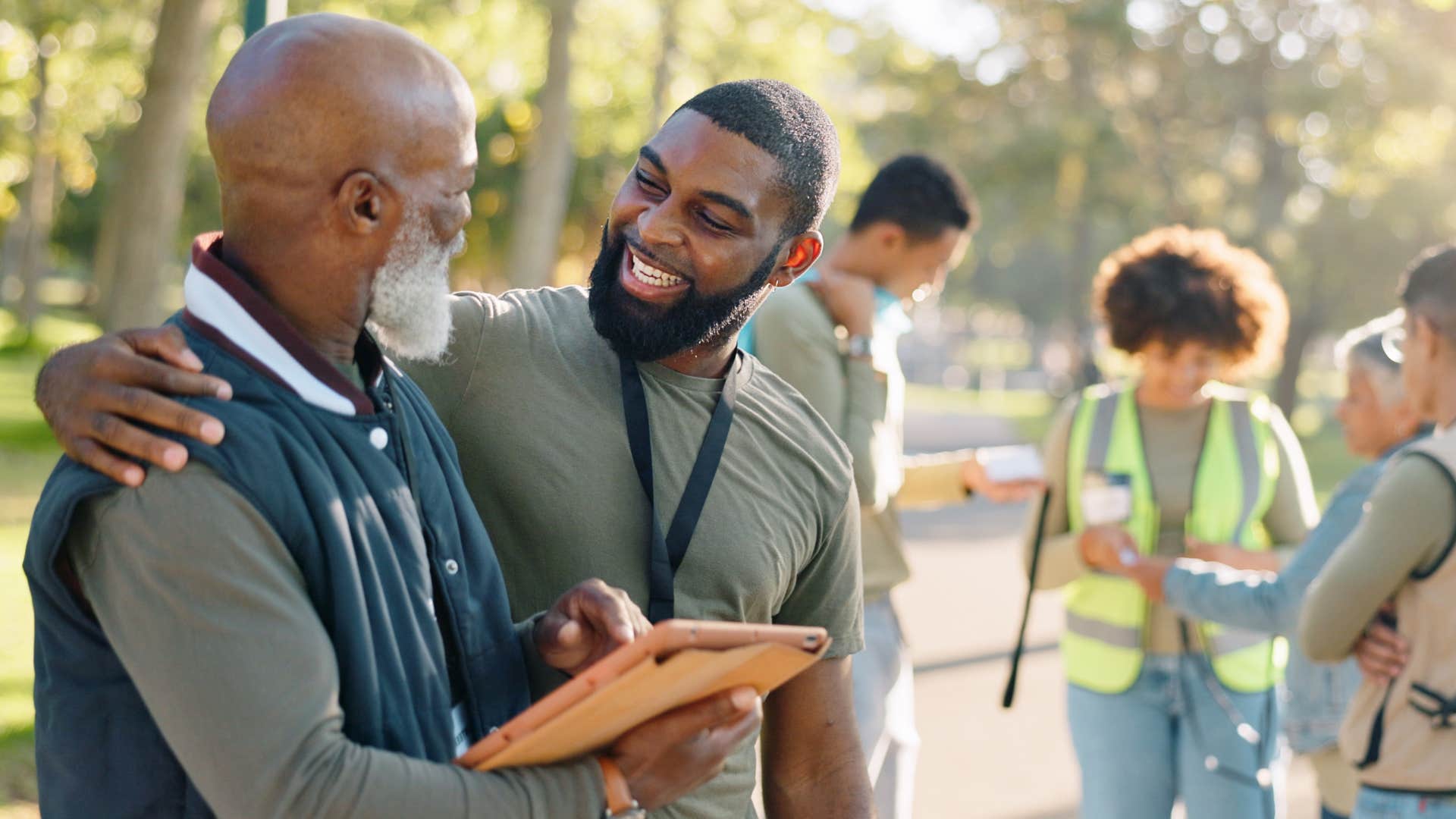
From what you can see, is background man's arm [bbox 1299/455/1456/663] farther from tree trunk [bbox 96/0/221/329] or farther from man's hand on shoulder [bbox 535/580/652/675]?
tree trunk [bbox 96/0/221/329]

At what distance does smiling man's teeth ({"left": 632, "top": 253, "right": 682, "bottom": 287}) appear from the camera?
285cm

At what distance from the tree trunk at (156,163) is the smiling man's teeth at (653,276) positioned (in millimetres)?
10101

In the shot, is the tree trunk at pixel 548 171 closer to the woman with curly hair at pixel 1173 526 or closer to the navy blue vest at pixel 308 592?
the woman with curly hair at pixel 1173 526

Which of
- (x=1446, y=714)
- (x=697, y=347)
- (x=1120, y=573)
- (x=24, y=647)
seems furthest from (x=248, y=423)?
(x=24, y=647)

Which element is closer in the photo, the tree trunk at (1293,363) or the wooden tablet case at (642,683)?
the wooden tablet case at (642,683)

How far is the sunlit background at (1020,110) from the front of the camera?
24109 millimetres

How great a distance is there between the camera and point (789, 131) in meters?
2.97

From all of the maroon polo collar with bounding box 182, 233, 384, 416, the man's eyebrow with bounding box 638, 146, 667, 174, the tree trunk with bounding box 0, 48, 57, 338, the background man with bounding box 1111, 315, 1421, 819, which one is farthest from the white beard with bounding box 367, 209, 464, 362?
the tree trunk with bounding box 0, 48, 57, 338

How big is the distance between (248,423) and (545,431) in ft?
2.71

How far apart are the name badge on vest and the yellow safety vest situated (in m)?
0.05

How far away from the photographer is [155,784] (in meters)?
1.96

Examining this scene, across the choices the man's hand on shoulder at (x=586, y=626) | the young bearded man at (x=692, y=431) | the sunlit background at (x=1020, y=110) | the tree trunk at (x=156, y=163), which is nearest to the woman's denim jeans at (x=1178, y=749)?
the young bearded man at (x=692, y=431)

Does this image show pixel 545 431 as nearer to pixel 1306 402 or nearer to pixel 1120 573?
pixel 1120 573

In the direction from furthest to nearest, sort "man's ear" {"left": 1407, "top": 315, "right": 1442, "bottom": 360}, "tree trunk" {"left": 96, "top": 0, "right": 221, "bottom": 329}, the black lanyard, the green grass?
"tree trunk" {"left": 96, "top": 0, "right": 221, "bottom": 329}
the green grass
"man's ear" {"left": 1407, "top": 315, "right": 1442, "bottom": 360}
the black lanyard
